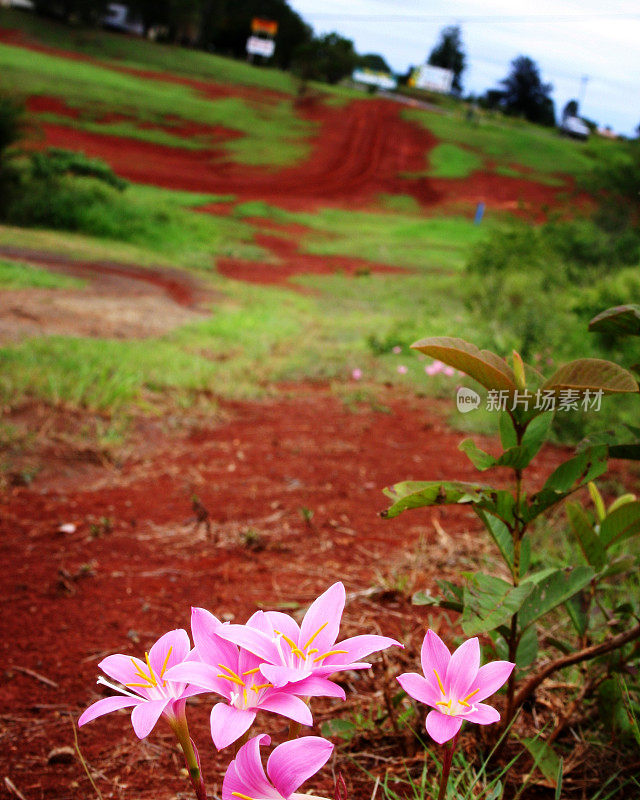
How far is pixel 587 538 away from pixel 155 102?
21.8 m

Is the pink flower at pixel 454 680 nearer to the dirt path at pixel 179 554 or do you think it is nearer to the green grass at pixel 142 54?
the dirt path at pixel 179 554

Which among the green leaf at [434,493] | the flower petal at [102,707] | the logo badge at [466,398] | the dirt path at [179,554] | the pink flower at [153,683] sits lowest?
the dirt path at [179,554]

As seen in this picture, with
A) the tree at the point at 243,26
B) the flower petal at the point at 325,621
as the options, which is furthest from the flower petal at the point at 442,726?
the tree at the point at 243,26

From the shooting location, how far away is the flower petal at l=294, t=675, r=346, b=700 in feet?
1.85

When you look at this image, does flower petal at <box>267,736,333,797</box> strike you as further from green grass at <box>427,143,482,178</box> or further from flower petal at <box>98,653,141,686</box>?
green grass at <box>427,143,482,178</box>

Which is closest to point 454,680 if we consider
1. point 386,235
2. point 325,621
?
point 325,621

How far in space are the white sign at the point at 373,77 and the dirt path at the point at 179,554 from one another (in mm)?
34787

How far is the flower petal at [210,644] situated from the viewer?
63 cm

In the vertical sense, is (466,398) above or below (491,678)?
above

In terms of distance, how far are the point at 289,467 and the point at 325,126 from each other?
2349cm

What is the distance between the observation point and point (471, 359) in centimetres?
85

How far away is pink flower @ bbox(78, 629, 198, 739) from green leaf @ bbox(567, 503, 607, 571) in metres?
0.70

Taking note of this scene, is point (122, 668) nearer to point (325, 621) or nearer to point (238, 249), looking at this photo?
point (325, 621)

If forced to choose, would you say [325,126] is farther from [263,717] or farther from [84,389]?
[263,717]
